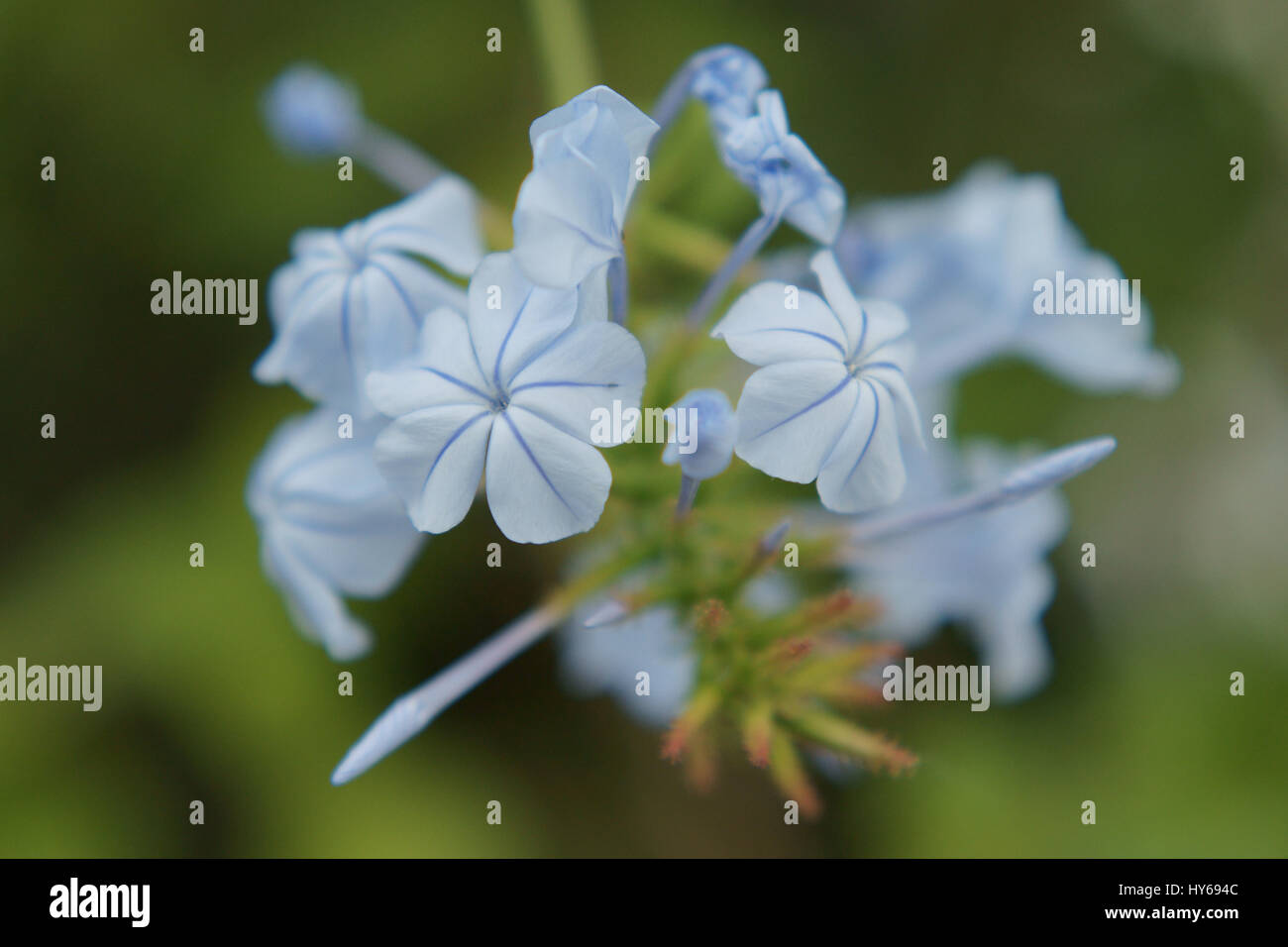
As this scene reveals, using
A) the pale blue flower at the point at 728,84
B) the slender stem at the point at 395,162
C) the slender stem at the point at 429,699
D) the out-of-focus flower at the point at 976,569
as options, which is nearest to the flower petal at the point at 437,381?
the slender stem at the point at 429,699

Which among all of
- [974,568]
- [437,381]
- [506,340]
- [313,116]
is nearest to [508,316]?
[506,340]

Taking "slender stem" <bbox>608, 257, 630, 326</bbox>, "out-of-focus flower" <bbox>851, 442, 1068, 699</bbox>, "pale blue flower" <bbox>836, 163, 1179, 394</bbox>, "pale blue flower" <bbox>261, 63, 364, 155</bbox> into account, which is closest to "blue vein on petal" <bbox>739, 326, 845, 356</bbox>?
"slender stem" <bbox>608, 257, 630, 326</bbox>

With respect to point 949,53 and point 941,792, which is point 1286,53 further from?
point 941,792

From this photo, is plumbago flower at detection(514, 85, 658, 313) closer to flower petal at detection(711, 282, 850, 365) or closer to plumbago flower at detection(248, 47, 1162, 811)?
plumbago flower at detection(248, 47, 1162, 811)

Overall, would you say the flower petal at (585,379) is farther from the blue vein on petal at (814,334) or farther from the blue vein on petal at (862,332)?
the blue vein on petal at (862,332)

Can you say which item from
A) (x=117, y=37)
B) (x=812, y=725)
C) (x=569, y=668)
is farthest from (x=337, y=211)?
(x=812, y=725)

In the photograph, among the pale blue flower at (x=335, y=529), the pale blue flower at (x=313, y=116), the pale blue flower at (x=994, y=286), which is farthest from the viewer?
the pale blue flower at (x=313, y=116)
